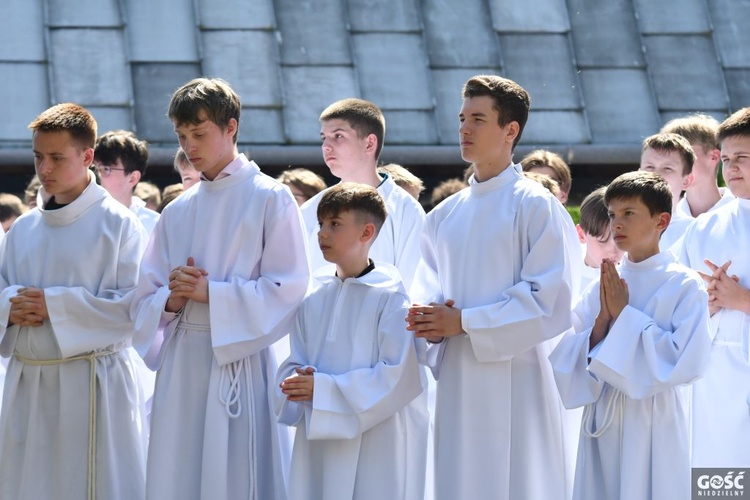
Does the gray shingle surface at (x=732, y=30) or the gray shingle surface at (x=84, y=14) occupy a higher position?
the gray shingle surface at (x=84, y=14)

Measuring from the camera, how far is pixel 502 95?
696cm

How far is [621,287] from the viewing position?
260 inches

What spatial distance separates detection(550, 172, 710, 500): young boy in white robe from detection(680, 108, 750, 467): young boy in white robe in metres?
0.82

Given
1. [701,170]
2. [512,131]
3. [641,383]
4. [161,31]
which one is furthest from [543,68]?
[641,383]

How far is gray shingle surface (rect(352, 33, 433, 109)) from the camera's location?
11805 millimetres

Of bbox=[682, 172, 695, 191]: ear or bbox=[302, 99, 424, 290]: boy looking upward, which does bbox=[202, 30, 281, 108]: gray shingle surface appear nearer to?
bbox=[302, 99, 424, 290]: boy looking upward

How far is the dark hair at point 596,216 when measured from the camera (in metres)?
7.68

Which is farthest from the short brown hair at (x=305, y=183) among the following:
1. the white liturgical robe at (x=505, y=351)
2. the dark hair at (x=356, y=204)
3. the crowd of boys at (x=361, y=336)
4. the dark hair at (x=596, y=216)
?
the white liturgical robe at (x=505, y=351)

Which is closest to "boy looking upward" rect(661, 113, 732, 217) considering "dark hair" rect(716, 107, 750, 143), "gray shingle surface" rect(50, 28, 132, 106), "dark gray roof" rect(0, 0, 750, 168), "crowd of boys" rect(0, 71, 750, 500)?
"crowd of boys" rect(0, 71, 750, 500)

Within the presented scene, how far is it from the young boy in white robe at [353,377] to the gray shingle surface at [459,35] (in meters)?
5.32

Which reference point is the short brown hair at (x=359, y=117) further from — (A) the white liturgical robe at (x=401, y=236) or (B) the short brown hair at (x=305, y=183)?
(B) the short brown hair at (x=305, y=183)

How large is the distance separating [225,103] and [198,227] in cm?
60

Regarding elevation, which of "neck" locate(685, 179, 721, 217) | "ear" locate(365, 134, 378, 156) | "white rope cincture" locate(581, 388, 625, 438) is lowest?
"white rope cincture" locate(581, 388, 625, 438)

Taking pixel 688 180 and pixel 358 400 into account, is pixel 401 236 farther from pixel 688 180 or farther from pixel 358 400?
pixel 358 400
